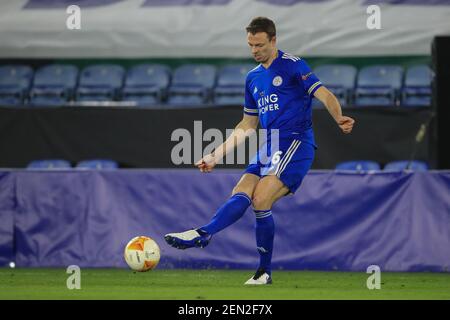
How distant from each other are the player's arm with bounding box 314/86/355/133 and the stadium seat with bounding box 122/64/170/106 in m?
8.32

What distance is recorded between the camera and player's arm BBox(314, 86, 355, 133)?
847 centimetres

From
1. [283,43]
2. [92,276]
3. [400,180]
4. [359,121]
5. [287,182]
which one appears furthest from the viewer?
[283,43]

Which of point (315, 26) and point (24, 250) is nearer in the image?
point (24, 250)

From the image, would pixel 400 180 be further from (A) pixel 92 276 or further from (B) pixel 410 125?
(A) pixel 92 276

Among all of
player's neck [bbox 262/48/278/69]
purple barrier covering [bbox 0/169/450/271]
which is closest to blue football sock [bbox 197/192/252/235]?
player's neck [bbox 262/48/278/69]

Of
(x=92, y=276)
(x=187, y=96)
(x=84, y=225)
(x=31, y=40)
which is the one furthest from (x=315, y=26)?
(x=92, y=276)

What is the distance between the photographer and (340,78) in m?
17.1

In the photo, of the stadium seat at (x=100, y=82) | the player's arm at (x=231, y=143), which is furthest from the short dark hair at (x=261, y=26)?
the stadium seat at (x=100, y=82)

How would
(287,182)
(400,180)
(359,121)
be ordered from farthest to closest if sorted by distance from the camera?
(359,121) < (400,180) < (287,182)

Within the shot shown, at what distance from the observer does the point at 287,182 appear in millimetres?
9172

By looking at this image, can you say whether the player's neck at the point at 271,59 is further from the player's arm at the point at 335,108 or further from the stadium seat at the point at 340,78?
the stadium seat at the point at 340,78

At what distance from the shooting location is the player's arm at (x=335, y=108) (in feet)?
27.8

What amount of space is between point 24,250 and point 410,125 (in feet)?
18.1

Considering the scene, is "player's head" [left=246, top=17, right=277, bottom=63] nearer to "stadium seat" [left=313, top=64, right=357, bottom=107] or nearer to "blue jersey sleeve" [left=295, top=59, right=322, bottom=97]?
"blue jersey sleeve" [left=295, top=59, right=322, bottom=97]
